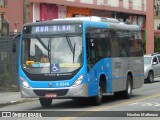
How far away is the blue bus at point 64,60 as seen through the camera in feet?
54.7

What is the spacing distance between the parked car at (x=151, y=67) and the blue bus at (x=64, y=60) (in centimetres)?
1320

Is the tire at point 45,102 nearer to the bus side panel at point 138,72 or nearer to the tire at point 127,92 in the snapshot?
the tire at point 127,92

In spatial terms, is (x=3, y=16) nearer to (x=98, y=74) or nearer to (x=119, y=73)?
(x=119, y=73)

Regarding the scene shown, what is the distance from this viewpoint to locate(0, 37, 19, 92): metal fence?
25641 millimetres

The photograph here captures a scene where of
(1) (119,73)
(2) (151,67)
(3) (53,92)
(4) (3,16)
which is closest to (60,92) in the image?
(3) (53,92)

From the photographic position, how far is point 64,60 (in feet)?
55.2

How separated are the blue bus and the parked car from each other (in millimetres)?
13203

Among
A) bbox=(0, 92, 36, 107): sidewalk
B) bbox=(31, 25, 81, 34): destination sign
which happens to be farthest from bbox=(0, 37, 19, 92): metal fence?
bbox=(31, 25, 81, 34): destination sign

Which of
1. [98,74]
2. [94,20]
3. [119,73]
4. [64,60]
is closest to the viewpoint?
[64,60]

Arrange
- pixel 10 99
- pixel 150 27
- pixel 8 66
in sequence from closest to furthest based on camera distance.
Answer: pixel 10 99 → pixel 8 66 → pixel 150 27

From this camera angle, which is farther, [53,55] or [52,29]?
[52,29]

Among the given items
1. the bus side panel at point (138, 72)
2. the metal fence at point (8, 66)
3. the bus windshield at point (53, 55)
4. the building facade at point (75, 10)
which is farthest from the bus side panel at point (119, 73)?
the building facade at point (75, 10)

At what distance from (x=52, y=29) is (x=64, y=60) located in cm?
123

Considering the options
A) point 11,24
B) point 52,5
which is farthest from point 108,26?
point 52,5
